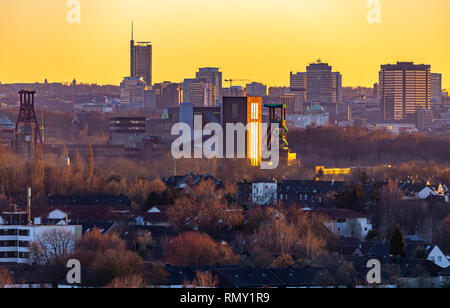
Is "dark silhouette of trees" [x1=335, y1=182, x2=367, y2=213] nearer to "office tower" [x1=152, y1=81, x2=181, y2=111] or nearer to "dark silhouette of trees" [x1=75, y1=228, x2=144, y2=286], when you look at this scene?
"dark silhouette of trees" [x1=75, y1=228, x2=144, y2=286]

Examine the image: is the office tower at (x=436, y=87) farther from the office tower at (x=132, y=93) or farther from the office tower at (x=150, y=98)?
the office tower at (x=132, y=93)

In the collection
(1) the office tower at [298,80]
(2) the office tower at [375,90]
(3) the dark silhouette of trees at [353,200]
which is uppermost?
(1) the office tower at [298,80]

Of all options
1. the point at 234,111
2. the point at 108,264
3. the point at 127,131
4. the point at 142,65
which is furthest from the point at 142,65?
the point at 108,264

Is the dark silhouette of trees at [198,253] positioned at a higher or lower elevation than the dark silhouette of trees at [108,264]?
lower

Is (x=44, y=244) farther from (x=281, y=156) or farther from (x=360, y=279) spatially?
(x=281, y=156)

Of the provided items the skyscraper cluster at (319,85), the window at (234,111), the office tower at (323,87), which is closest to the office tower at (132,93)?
the skyscraper cluster at (319,85)

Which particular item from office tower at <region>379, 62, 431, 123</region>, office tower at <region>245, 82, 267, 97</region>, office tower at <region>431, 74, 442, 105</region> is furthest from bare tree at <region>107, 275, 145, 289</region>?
office tower at <region>431, 74, 442, 105</region>
